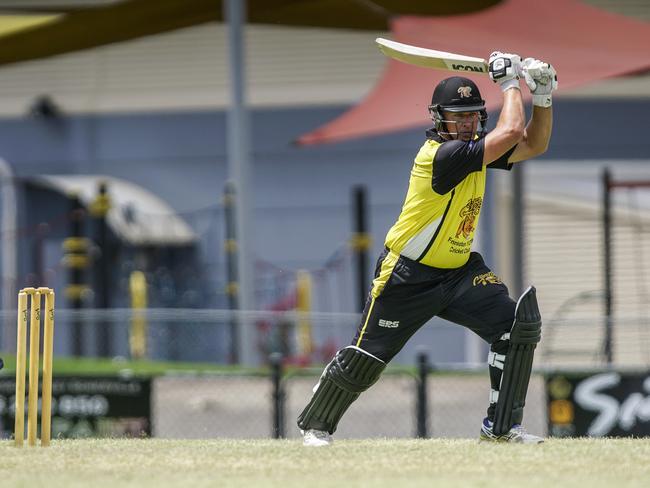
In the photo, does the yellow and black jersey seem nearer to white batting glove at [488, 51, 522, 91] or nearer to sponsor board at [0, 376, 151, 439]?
white batting glove at [488, 51, 522, 91]

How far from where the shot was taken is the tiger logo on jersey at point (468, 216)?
708 centimetres

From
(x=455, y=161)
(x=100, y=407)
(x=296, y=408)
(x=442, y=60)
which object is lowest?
(x=296, y=408)

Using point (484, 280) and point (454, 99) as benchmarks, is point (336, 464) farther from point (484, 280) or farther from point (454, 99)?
point (454, 99)

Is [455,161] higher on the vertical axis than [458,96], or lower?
lower

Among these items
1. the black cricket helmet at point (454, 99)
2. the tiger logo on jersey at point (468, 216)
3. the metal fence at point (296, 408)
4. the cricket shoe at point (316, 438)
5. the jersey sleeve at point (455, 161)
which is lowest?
the metal fence at point (296, 408)

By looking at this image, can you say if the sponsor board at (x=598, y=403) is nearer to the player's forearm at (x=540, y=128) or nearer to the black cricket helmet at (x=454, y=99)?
the player's forearm at (x=540, y=128)

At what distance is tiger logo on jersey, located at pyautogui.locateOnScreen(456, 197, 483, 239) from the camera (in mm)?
7082

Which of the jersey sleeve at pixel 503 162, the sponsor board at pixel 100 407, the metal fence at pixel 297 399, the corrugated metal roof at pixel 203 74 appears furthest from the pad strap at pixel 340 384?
the corrugated metal roof at pixel 203 74

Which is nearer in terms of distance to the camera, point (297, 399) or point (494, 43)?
point (297, 399)

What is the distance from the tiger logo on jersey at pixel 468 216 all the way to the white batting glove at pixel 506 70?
0.62m

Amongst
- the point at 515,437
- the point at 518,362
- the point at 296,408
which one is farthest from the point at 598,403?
the point at 518,362

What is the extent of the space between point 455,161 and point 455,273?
2.26 feet

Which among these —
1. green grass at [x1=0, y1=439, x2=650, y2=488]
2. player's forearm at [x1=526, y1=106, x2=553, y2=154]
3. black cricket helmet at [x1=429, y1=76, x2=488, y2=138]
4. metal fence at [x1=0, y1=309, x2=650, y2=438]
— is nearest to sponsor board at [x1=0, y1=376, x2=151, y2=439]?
metal fence at [x1=0, y1=309, x2=650, y2=438]

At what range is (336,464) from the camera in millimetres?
6582
